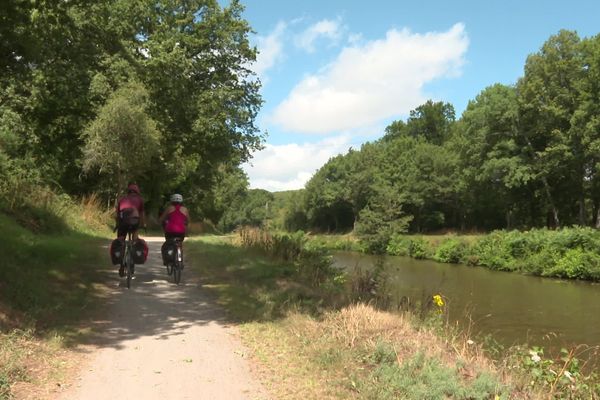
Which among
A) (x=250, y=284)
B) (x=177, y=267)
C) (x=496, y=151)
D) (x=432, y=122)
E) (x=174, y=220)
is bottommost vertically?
(x=250, y=284)

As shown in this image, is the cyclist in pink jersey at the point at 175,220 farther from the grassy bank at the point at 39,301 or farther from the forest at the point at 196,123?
the forest at the point at 196,123

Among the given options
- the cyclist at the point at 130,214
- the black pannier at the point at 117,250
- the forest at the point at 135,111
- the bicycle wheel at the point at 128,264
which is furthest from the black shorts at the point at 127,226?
the forest at the point at 135,111

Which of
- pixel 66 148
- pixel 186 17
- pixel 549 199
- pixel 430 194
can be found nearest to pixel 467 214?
pixel 430 194

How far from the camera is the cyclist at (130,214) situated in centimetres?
905

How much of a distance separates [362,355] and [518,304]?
1732 cm

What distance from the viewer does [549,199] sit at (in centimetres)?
4956

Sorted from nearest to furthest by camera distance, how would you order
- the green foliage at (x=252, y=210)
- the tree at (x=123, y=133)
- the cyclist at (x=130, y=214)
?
1. the cyclist at (x=130, y=214)
2. the tree at (x=123, y=133)
3. the green foliage at (x=252, y=210)

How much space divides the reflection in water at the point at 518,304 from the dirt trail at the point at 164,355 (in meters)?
4.45

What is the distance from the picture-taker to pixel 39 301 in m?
7.27

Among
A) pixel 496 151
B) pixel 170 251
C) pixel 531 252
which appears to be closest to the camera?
pixel 170 251

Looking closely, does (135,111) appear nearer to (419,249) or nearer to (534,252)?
(534,252)

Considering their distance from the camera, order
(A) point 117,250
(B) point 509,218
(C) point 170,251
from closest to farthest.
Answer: (A) point 117,250 → (C) point 170,251 → (B) point 509,218

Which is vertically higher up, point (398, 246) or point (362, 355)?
point (362, 355)

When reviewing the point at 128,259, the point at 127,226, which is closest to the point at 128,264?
the point at 128,259
